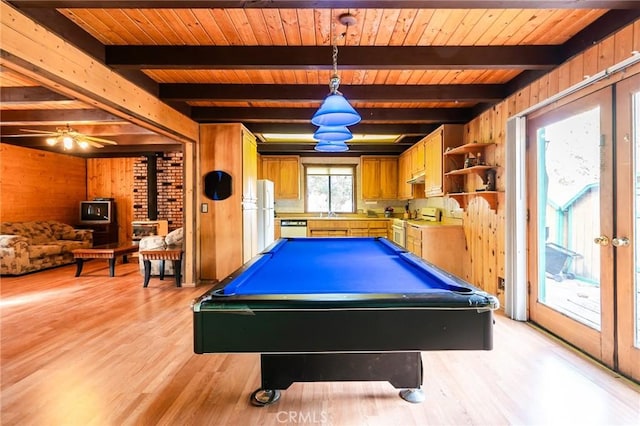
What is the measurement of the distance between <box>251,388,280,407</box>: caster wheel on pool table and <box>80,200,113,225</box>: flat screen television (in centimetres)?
746

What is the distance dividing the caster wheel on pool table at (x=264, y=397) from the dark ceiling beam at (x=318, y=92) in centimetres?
291

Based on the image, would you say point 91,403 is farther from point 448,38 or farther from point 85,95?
point 448,38

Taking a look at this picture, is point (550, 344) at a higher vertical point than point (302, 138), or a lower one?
lower

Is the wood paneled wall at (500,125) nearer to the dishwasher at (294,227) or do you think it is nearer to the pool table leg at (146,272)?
the dishwasher at (294,227)

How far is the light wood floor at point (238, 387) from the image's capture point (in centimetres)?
183

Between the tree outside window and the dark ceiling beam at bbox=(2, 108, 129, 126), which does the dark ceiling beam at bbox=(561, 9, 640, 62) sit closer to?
the tree outside window

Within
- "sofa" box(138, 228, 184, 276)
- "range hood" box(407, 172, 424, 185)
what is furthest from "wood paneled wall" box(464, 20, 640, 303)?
"sofa" box(138, 228, 184, 276)

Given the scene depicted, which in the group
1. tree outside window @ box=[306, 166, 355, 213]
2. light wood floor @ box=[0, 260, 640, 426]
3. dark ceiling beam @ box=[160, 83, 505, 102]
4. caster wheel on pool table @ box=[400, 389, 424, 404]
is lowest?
light wood floor @ box=[0, 260, 640, 426]

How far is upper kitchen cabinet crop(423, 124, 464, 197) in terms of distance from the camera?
471 cm

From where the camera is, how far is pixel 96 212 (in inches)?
307

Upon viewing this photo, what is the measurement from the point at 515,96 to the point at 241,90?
9.66ft

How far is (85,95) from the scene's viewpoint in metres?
2.70

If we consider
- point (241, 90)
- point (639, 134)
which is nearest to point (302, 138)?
point (241, 90)

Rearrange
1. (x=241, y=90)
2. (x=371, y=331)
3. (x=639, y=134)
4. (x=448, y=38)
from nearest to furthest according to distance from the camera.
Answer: (x=371, y=331) < (x=639, y=134) < (x=448, y=38) < (x=241, y=90)
